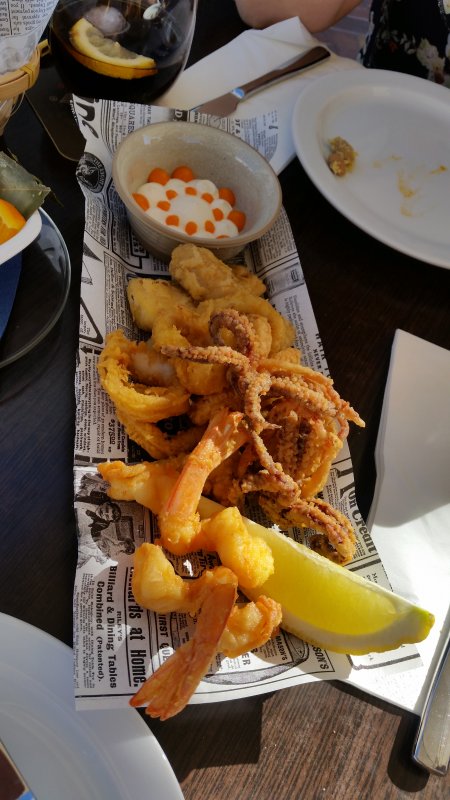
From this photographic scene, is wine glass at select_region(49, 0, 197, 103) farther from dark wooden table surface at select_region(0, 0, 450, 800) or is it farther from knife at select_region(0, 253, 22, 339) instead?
knife at select_region(0, 253, 22, 339)

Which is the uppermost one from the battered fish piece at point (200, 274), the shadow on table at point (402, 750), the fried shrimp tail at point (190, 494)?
the battered fish piece at point (200, 274)

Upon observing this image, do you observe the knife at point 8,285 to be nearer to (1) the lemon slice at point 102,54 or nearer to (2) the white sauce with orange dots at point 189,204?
(2) the white sauce with orange dots at point 189,204

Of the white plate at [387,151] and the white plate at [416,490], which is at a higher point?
the white plate at [387,151]

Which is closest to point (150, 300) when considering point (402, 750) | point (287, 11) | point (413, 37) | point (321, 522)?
point (321, 522)

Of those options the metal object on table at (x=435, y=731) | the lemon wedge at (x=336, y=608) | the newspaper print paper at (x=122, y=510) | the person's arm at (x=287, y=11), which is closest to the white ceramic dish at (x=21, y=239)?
the newspaper print paper at (x=122, y=510)

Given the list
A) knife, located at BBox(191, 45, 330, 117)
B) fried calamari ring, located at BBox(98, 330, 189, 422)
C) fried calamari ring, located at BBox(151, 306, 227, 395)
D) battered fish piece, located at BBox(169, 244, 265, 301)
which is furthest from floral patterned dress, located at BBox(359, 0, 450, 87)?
fried calamari ring, located at BBox(98, 330, 189, 422)

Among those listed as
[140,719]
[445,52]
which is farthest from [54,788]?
[445,52]
